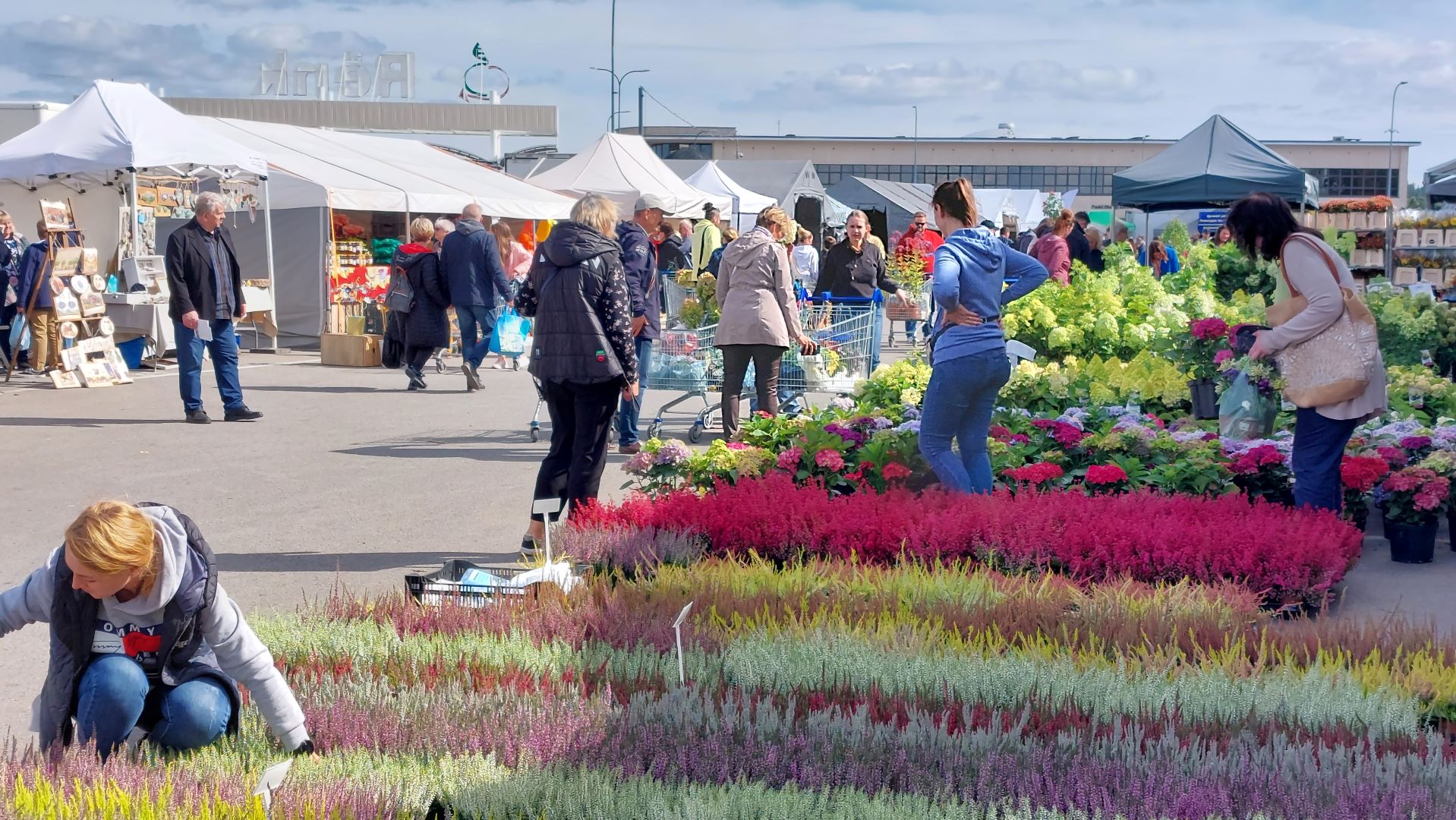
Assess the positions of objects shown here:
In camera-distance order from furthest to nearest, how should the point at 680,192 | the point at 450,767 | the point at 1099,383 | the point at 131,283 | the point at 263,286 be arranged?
the point at 680,192, the point at 263,286, the point at 131,283, the point at 1099,383, the point at 450,767

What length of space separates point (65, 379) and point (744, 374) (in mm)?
8847

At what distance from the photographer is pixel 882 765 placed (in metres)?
3.64

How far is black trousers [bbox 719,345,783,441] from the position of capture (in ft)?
32.8

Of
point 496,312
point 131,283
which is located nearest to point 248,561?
point 496,312

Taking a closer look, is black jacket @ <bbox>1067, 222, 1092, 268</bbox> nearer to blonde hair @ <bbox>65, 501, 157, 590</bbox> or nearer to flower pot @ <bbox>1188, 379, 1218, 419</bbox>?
flower pot @ <bbox>1188, 379, 1218, 419</bbox>

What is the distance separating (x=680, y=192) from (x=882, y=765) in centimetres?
2570

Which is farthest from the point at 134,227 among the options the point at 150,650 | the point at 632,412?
the point at 150,650

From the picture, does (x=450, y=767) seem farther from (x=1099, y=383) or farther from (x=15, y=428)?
(x=15, y=428)

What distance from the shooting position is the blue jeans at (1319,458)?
6.66 m

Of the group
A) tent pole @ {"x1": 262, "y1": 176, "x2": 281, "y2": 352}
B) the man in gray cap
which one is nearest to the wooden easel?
tent pole @ {"x1": 262, "y1": 176, "x2": 281, "y2": 352}

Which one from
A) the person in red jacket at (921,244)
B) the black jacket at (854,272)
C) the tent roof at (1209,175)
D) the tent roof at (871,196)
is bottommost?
the black jacket at (854,272)

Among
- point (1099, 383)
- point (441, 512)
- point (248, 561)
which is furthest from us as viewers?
point (1099, 383)

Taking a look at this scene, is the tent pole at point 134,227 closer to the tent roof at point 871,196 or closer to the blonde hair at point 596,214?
the blonde hair at point 596,214

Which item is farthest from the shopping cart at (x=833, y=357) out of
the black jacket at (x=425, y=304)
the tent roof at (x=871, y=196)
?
the tent roof at (x=871, y=196)
